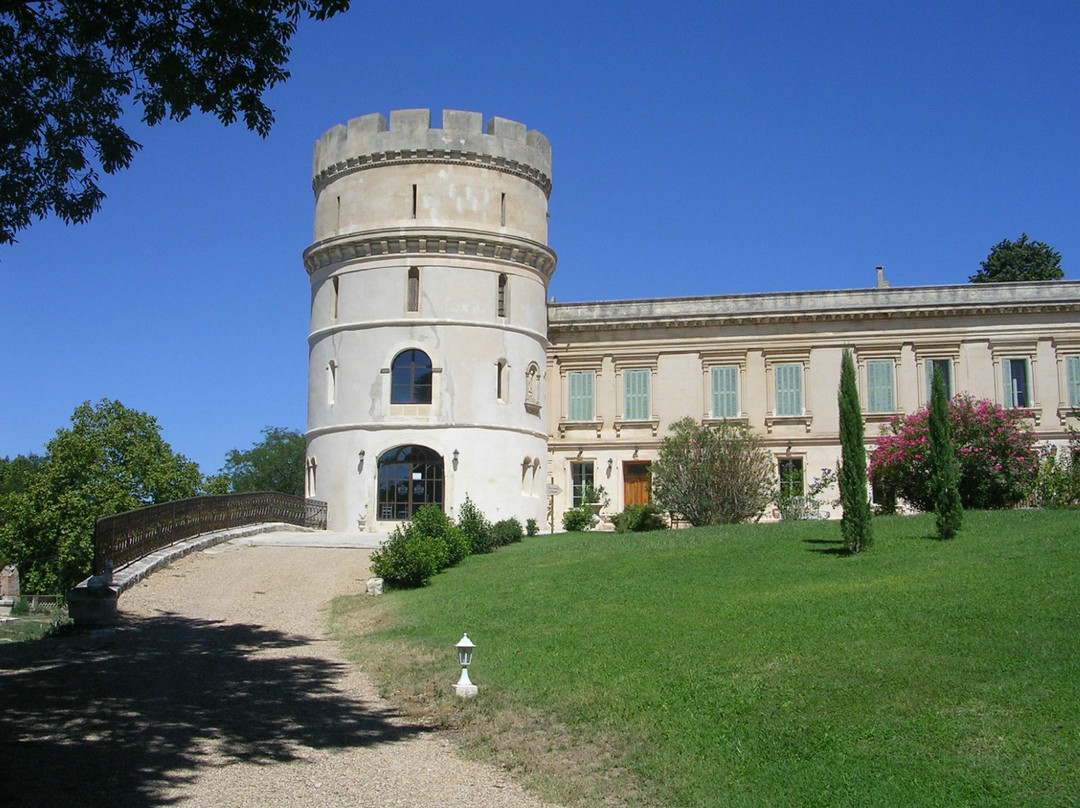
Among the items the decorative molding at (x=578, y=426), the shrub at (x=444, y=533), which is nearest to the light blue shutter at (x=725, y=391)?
the decorative molding at (x=578, y=426)

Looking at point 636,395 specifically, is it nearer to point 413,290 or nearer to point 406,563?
point 413,290

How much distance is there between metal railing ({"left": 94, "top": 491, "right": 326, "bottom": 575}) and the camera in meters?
18.7

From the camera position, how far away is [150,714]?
9.98 meters

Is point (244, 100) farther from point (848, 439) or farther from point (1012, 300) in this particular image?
point (1012, 300)

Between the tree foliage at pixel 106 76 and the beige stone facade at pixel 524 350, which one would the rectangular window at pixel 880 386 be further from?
the tree foliage at pixel 106 76

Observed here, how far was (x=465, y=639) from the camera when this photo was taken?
1073cm

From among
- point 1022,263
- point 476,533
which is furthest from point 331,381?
point 1022,263

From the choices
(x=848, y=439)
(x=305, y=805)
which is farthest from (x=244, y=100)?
(x=848, y=439)

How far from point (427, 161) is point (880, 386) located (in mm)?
16006

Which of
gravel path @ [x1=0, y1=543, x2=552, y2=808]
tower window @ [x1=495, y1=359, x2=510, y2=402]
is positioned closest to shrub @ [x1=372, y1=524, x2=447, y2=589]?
gravel path @ [x1=0, y1=543, x2=552, y2=808]

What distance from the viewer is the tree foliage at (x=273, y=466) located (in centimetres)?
6838

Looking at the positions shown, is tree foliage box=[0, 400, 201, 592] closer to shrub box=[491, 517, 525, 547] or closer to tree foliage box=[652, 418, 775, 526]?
shrub box=[491, 517, 525, 547]

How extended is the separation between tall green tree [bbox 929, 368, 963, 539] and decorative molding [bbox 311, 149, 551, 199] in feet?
55.1

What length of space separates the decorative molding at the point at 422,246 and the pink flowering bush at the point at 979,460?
12667 mm
